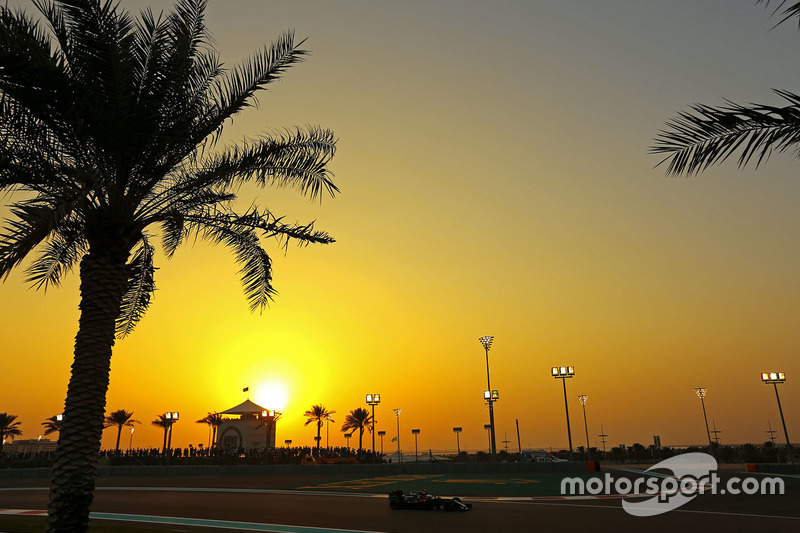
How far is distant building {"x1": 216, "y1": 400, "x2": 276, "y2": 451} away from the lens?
6159 cm

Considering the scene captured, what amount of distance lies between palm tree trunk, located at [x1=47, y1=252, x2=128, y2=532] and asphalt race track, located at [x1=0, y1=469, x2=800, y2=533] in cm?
569

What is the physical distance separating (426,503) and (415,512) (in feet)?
1.86

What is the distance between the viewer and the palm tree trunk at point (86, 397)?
32.4 ft

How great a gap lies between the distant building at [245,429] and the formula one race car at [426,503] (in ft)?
149

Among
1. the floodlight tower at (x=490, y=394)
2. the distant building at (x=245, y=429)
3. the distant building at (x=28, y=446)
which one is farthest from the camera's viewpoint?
the distant building at (x=28, y=446)

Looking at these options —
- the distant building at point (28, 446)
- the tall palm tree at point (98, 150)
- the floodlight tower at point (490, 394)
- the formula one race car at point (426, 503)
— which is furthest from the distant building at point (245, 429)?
the distant building at point (28, 446)

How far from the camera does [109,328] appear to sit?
35.8 ft

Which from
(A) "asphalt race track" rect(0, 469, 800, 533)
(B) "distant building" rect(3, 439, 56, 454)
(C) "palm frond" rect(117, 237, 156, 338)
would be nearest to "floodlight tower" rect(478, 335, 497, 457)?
(A) "asphalt race track" rect(0, 469, 800, 533)

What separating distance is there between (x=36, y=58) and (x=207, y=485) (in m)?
27.4

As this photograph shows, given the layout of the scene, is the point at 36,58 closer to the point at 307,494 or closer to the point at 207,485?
the point at 307,494

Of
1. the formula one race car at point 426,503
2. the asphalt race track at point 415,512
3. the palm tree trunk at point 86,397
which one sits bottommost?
the asphalt race track at point 415,512

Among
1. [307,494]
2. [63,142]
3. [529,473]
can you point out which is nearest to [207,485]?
[307,494]

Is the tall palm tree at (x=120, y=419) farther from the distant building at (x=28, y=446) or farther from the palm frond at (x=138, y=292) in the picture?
the palm frond at (x=138, y=292)

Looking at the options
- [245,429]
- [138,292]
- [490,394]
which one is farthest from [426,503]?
[245,429]
